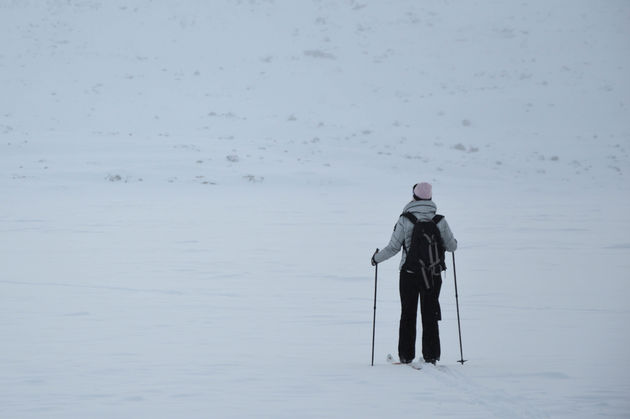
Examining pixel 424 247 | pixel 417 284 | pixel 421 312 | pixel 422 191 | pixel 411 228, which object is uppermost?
pixel 422 191

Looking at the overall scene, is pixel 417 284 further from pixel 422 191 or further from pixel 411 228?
pixel 422 191

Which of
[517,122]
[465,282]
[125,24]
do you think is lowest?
[465,282]

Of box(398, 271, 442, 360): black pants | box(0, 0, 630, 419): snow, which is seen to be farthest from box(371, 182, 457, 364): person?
box(0, 0, 630, 419): snow

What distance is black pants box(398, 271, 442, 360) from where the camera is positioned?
761 centimetres

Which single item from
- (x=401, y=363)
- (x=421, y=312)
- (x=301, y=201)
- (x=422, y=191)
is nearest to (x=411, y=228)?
(x=422, y=191)

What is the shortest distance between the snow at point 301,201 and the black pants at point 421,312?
24 centimetres

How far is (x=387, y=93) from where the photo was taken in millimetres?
59719

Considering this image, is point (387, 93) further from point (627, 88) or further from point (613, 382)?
point (613, 382)

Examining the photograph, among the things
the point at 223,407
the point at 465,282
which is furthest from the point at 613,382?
the point at 465,282

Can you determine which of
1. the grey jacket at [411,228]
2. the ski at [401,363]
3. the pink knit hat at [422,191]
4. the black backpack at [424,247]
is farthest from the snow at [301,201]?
the pink knit hat at [422,191]

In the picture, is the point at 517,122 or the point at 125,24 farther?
the point at 125,24

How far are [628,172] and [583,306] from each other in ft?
110

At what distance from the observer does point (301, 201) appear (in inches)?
1117

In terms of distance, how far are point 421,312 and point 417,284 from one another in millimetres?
230
